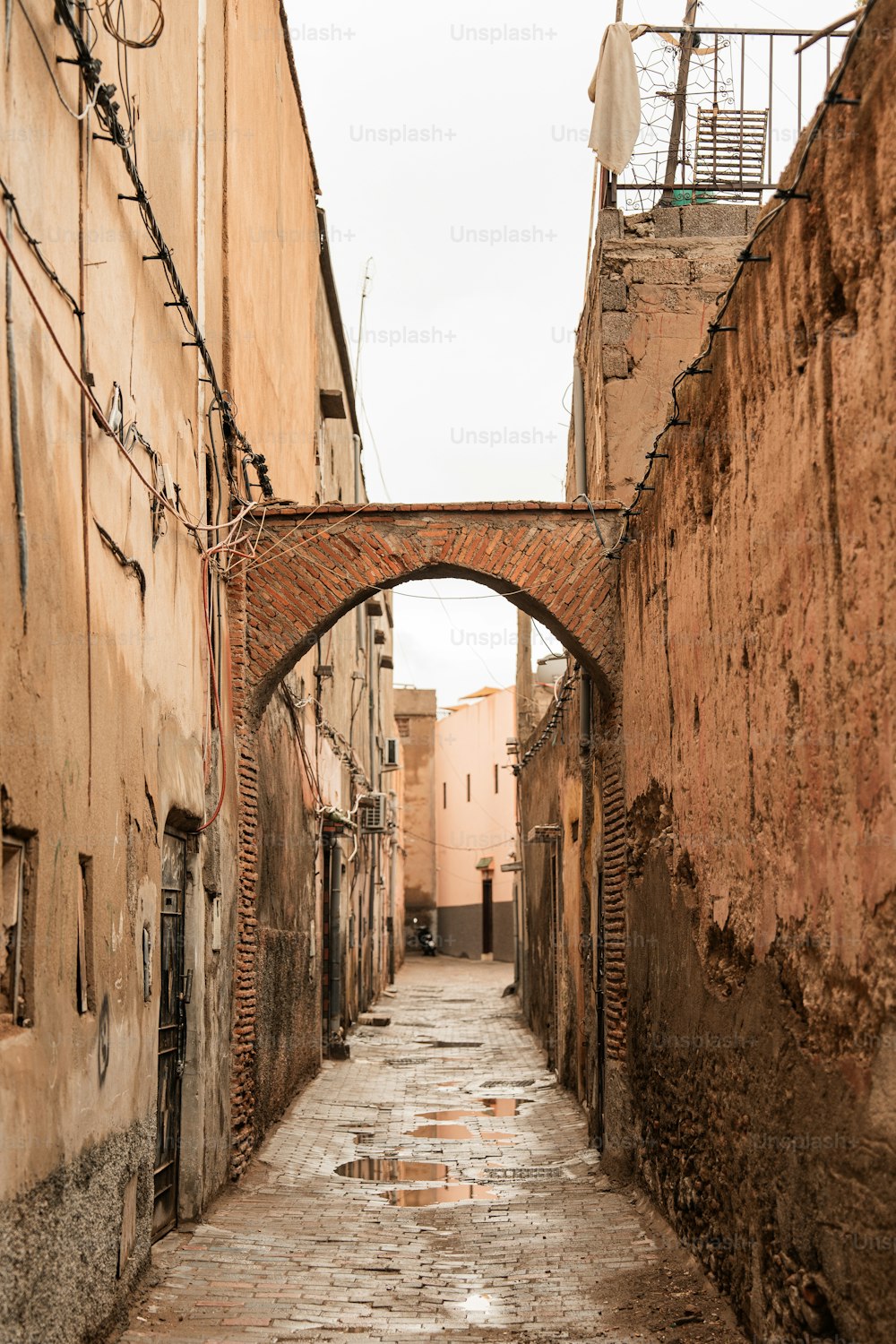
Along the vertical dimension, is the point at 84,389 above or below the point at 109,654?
above

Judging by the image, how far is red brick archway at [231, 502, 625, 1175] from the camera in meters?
9.74

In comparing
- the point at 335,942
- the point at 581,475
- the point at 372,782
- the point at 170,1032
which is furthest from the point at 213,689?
the point at 372,782

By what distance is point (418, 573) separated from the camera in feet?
32.9

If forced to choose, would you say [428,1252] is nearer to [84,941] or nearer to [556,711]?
[84,941]

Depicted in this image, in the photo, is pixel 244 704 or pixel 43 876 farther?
pixel 244 704

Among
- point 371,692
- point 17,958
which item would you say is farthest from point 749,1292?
point 371,692

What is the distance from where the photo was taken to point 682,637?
7188 mm

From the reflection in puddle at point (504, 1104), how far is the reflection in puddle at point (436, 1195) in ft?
10.0

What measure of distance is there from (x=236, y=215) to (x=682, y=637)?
188 inches

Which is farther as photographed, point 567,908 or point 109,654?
point 567,908

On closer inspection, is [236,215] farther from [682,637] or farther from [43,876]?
[43,876]

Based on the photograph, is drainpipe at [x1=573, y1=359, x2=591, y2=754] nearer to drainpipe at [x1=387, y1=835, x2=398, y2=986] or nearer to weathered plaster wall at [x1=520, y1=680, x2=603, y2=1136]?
weathered plaster wall at [x1=520, y1=680, x2=603, y2=1136]

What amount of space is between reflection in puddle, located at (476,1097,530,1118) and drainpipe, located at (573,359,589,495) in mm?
5276

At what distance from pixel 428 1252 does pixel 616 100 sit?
27.6 feet
